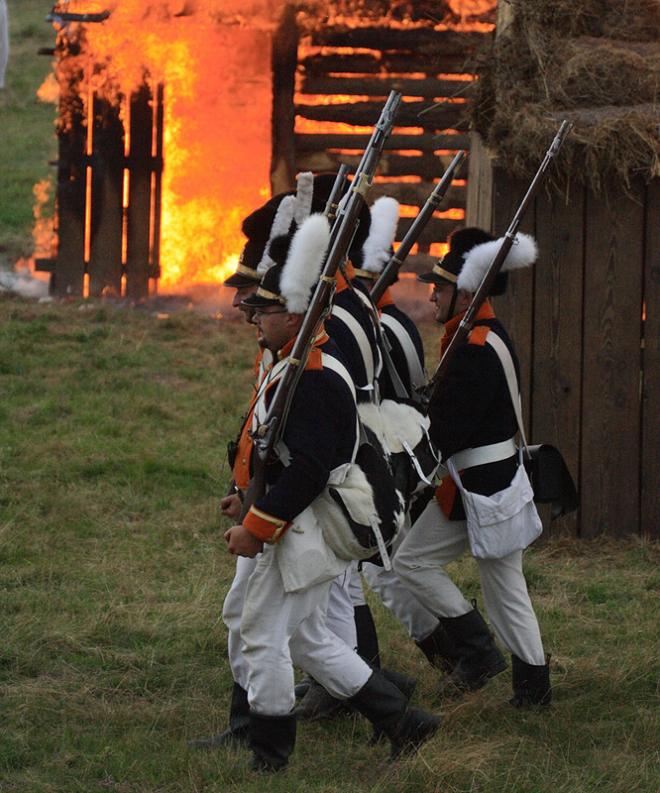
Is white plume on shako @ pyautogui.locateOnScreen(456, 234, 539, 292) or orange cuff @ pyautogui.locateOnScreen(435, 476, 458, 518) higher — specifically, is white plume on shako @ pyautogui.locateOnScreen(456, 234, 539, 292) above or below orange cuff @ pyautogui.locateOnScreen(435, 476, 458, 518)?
above

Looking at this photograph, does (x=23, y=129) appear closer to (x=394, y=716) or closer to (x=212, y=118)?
(x=212, y=118)

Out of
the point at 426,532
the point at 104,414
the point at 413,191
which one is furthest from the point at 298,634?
the point at 413,191

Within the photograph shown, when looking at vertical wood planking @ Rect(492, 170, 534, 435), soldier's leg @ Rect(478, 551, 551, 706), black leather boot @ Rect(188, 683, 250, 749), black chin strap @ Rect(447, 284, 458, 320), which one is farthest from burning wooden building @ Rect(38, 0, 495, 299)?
black leather boot @ Rect(188, 683, 250, 749)

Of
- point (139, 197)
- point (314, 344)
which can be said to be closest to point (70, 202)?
point (139, 197)

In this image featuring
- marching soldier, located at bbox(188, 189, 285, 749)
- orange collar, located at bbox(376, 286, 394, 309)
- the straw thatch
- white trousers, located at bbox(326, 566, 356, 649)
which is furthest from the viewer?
the straw thatch

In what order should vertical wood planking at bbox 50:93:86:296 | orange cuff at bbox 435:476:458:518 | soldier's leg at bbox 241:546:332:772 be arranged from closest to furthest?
1. soldier's leg at bbox 241:546:332:772
2. orange cuff at bbox 435:476:458:518
3. vertical wood planking at bbox 50:93:86:296

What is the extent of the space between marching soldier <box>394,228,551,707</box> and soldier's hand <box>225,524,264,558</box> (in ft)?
4.22

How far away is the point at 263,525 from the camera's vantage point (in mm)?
4652

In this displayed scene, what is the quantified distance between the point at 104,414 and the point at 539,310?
4.18 m

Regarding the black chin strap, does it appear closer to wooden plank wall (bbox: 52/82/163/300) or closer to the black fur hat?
the black fur hat

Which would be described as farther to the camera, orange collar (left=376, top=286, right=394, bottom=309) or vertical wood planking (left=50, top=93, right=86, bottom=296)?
vertical wood planking (left=50, top=93, right=86, bottom=296)

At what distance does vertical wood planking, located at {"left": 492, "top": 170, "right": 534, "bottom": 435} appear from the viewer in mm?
8070

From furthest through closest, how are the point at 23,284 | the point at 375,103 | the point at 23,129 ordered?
the point at 23,129 → the point at 23,284 → the point at 375,103

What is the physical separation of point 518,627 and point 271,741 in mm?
1313
